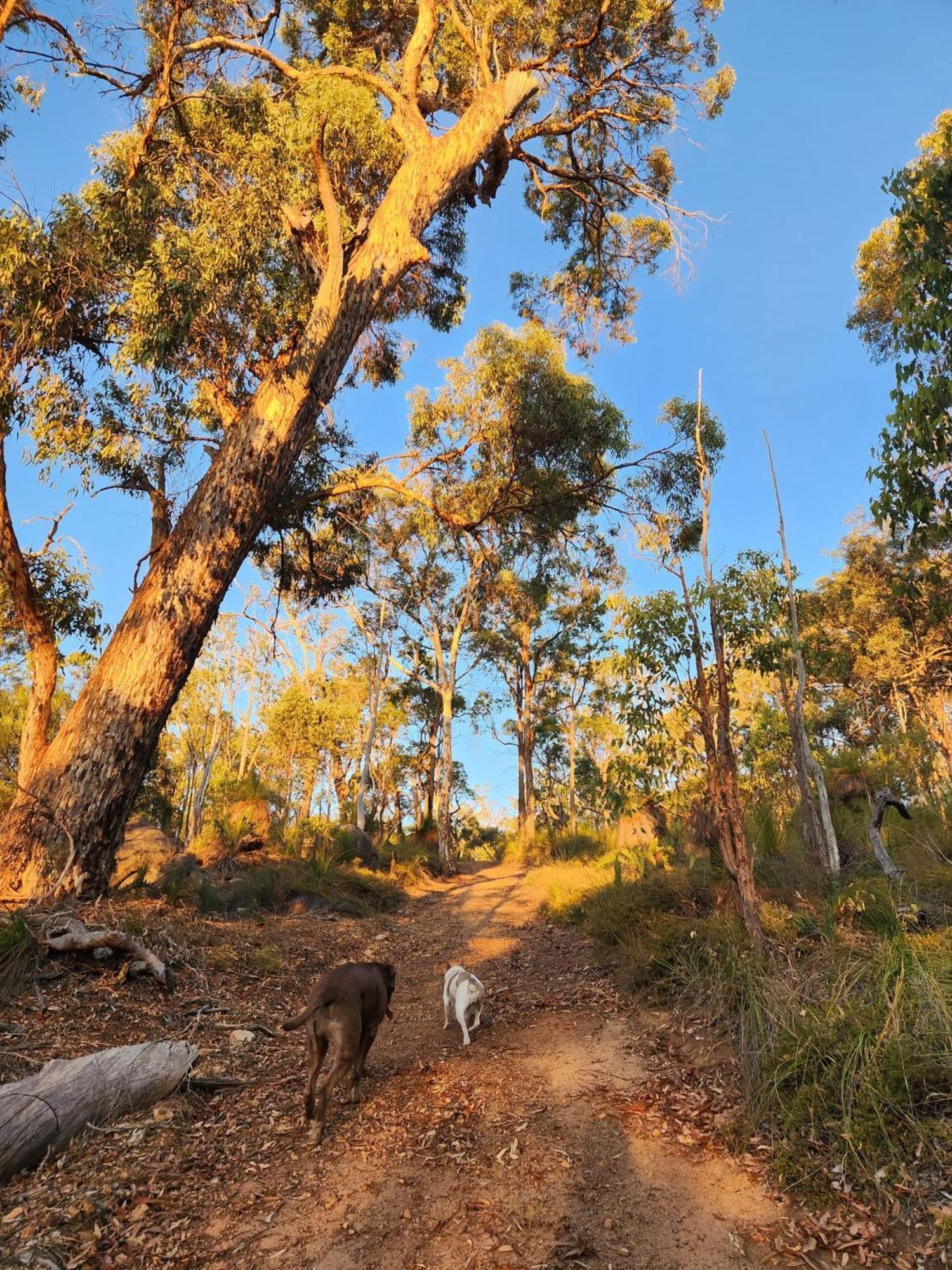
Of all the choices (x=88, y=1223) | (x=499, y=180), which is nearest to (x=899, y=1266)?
(x=88, y=1223)

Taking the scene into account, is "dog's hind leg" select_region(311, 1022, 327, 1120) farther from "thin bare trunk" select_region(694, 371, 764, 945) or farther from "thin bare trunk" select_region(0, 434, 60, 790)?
"thin bare trunk" select_region(0, 434, 60, 790)

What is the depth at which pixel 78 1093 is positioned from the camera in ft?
9.82

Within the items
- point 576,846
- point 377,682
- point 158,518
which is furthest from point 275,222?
point 377,682

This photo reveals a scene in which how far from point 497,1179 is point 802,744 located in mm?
4761

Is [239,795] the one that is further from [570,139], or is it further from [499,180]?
[570,139]

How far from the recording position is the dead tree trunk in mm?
5336

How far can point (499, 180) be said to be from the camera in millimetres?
10414

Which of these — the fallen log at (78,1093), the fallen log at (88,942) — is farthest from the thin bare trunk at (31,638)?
the fallen log at (78,1093)

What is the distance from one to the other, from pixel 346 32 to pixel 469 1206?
14.2 m

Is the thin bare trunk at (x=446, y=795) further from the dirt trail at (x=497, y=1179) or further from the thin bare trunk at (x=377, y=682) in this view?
the dirt trail at (x=497, y=1179)

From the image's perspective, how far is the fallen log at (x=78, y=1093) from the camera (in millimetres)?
2729

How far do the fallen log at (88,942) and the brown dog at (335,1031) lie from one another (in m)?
1.68

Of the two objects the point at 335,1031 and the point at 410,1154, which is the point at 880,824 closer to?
the point at 410,1154

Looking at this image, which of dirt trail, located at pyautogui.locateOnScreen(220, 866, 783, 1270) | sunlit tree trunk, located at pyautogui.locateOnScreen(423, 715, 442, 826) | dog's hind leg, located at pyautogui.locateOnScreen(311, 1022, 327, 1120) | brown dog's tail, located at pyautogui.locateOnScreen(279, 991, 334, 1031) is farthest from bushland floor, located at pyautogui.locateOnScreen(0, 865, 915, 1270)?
sunlit tree trunk, located at pyautogui.locateOnScreen(423, 715, 442, 826)
